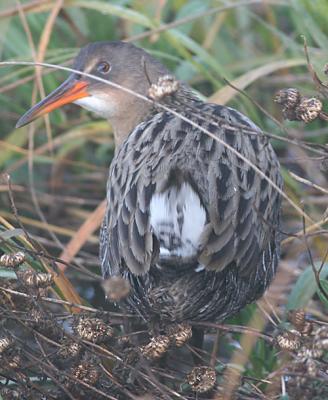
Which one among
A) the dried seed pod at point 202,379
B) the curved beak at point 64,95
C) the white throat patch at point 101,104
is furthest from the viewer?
the white throat patch at point 101,104

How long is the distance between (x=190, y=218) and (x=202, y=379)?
1.63ft

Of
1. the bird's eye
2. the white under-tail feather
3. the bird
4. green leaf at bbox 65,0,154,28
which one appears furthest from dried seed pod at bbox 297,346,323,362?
green leaf at bbox 65,0,154,28

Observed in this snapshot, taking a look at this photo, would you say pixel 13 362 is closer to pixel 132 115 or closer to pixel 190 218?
pixel 190 218

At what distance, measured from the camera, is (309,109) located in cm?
352

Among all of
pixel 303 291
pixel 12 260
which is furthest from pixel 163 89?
pixel 303 291

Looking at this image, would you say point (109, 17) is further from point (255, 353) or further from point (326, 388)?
point (326, 388)

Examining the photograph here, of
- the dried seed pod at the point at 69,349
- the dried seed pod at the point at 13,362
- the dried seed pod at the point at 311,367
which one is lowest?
the dried seed pod at the point at 13,362

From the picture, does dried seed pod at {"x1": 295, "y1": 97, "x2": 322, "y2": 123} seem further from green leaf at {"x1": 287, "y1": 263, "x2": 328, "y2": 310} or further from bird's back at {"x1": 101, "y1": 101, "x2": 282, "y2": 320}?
green leaf at {"x1": 287, "y1": 263, "x2": 328, "y2": 310}

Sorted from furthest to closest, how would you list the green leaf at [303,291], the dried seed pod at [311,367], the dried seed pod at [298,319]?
the green leaf at [303,291] → the dried seed pod at [298,319] → the dried seed pod at [311,367]

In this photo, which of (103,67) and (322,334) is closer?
(322,334)

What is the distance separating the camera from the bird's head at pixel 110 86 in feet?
16.4

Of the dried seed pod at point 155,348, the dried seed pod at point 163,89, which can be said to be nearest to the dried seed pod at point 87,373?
the dried seed pod at point 155,348

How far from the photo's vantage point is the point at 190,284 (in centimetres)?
391

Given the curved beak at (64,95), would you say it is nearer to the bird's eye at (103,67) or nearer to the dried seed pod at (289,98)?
the bird's eye at (103,67)
